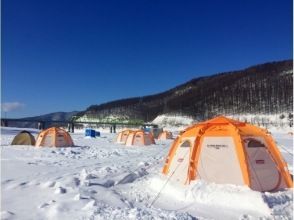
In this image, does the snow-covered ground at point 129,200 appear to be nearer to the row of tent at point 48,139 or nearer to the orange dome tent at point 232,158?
the orange dome tent at point 232,158

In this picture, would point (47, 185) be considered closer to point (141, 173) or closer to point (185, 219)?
point (141, 173)

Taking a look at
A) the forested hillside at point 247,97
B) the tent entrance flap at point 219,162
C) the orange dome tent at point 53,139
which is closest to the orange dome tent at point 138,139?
the orange dome tent at point 53,139

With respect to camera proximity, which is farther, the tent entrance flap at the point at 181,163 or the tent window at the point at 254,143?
the tent entrance flap at the point at 181,163

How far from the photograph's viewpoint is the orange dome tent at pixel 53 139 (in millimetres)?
22672

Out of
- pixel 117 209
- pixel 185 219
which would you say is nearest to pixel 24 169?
pixel 117 209

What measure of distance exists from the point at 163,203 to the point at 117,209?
1.32 meters

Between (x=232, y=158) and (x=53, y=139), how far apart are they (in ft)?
54.2

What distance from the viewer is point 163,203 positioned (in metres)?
7.64

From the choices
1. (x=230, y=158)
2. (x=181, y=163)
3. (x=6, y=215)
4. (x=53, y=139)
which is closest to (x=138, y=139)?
(x=53, y=139)

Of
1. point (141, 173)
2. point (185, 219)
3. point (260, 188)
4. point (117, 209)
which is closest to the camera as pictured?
point (185, 219)

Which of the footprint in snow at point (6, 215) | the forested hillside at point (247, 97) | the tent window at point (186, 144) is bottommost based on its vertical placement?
the footprint in snow at point (6, 215)

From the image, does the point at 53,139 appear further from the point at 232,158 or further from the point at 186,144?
the point at 232,158

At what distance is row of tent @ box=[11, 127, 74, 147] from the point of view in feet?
74.5

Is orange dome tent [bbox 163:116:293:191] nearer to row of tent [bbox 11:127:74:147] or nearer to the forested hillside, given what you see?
row of tent [bbox 11:127:74:147]
